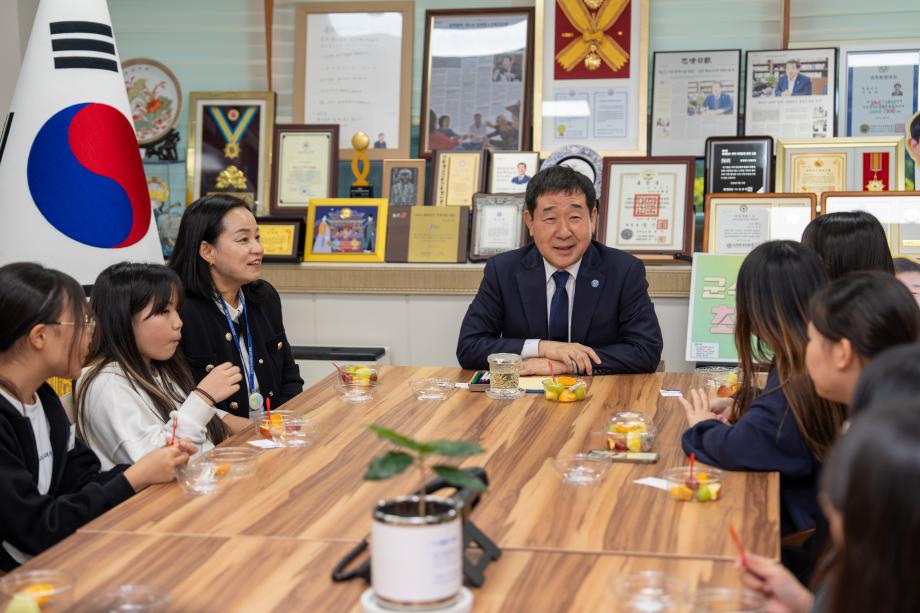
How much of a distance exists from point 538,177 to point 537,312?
456 millimetres

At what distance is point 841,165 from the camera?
4703 mm

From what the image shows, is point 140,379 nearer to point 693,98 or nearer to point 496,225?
point 496,225

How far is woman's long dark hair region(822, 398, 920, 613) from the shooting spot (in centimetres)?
104

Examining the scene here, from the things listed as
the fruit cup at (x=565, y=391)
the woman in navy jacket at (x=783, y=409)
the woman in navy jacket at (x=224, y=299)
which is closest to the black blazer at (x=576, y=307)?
the fruit cup at (x=565, y=391)

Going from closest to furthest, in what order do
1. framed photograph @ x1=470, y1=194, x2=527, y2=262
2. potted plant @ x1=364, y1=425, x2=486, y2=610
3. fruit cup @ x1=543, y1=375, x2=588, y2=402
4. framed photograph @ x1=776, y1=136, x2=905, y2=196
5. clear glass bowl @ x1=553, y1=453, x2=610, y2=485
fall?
1. potted plant @ x1=364, y1=425, x2=486, y2=610
2. clear glass bowl @ x1=553, y1=453, x2=610, y2=485
3. fruit cup @ x1=543, y1=375, x2=588, y2=402
4. framed photograph @ x1=776, y1=136, x2=905, y2=196
5. framed photograph @ x1=470, y1=194, x2=527, y2=262

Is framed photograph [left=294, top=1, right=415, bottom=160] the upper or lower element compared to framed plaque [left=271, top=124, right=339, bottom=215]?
upper

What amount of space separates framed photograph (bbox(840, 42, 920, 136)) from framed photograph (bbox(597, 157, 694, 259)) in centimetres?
76

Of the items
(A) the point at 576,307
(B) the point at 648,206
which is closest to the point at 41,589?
(A) the point at 576,307

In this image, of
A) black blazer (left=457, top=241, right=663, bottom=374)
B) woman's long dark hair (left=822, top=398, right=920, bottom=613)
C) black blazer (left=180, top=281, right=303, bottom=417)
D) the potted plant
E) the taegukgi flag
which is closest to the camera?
woman's long dark hair (left=822, top=398, right=920, bottom=613)

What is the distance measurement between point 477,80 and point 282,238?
3.91ft

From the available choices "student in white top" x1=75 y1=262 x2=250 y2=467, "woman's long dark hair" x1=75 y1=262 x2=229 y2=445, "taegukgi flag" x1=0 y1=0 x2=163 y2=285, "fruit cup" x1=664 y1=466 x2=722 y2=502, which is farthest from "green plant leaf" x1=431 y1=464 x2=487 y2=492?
"taegukgi flag" x1=0 y1=0 x2=163 y2=285

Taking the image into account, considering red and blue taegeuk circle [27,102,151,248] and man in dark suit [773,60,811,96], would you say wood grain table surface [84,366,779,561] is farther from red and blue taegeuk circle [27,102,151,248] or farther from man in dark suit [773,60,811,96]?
man in dark suit [773,60,811,96]

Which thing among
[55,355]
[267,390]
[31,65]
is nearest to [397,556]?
[55,355]

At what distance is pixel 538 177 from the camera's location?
3.67 meters
